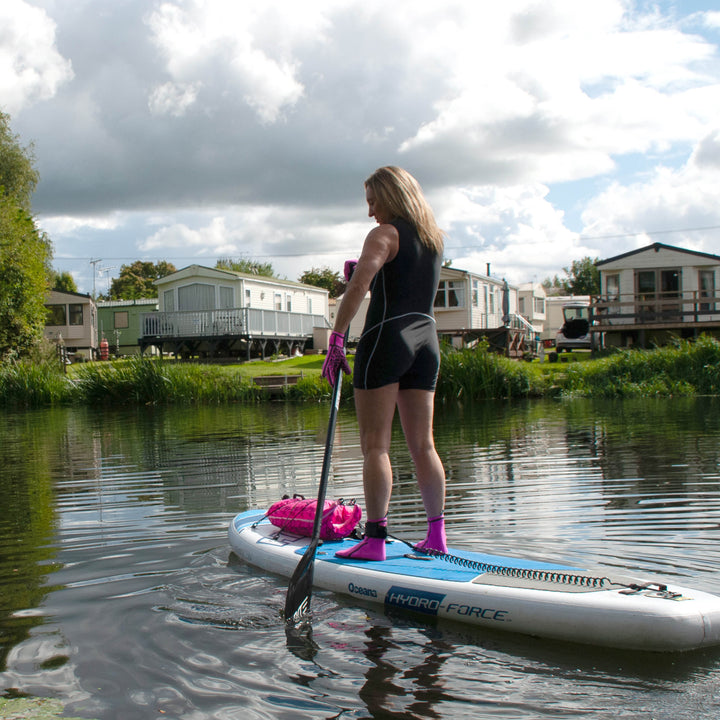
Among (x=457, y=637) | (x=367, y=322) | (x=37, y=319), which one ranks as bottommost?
(x=457, y=637)

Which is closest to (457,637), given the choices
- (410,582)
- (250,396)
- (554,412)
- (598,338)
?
(410,582)

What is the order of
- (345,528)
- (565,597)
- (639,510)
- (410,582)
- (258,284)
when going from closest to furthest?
(565,597) < (410,582) < (345,528) < (639,510) < (258,284)

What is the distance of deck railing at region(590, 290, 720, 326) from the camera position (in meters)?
29.6

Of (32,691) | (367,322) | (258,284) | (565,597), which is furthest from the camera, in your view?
(258,284)

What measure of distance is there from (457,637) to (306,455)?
696cm

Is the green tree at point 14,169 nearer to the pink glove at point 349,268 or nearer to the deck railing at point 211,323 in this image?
the deck railing at point 211,323

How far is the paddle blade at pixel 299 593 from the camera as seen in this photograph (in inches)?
144

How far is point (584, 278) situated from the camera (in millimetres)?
97625

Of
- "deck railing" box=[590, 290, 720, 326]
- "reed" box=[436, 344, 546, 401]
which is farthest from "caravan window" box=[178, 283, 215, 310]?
"reed" box=[436, 344, 546, 401]

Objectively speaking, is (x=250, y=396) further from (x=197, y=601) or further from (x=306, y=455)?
(x=197, y=601)

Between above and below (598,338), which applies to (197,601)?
below

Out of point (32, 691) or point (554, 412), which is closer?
Result: point (32, 691)

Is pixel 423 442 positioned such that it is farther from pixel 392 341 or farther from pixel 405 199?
pixel 405 199

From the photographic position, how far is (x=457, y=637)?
342 cm
